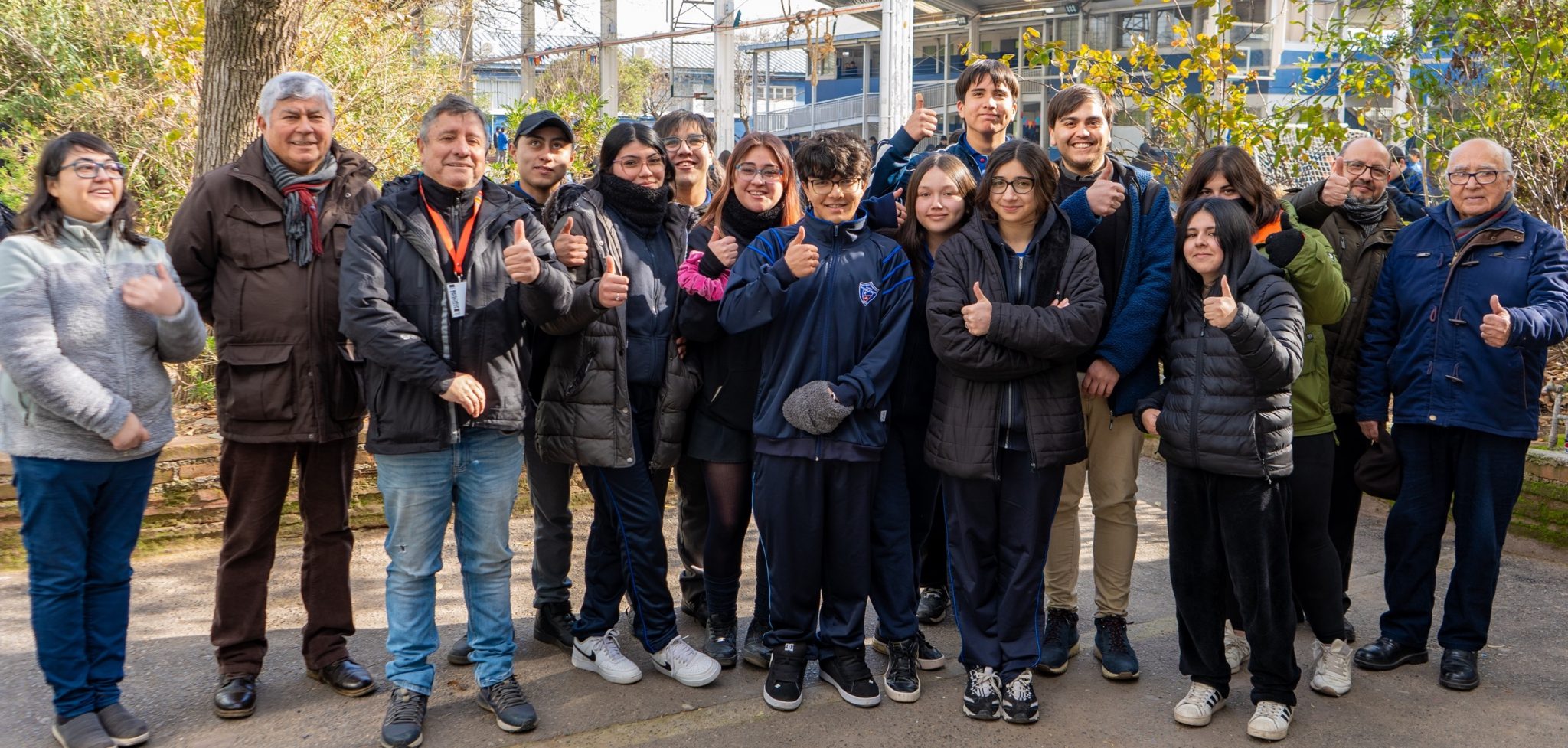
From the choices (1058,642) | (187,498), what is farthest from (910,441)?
(187,498)

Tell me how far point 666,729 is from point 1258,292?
2.44 metres

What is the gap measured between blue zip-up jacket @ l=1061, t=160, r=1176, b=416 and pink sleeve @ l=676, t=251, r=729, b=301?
4.13 feet

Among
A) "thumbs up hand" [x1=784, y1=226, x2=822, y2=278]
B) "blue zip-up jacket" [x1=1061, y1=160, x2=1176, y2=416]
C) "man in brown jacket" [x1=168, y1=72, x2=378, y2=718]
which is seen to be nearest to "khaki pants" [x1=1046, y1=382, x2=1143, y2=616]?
"blue zip-up jacket" [x1=1061, y1=160, x2=1176, y2=416]

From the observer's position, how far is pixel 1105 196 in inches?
161

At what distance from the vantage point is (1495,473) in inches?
166

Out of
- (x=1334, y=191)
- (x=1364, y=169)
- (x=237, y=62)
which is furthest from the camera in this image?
(x=237, y=62)

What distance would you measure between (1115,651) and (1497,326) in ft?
5.69

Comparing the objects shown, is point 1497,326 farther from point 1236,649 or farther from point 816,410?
point 816,410

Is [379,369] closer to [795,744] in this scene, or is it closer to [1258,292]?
[795,744]

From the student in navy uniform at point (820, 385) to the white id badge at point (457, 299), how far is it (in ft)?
2.83

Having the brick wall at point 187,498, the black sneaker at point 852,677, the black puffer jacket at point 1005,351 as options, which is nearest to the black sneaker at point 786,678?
the black sneaker at point 852,677

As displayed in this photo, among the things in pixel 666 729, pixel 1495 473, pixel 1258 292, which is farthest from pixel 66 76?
pixel 1495 473

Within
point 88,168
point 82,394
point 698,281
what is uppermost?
point 88,168

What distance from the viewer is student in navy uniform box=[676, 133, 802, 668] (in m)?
4.12
